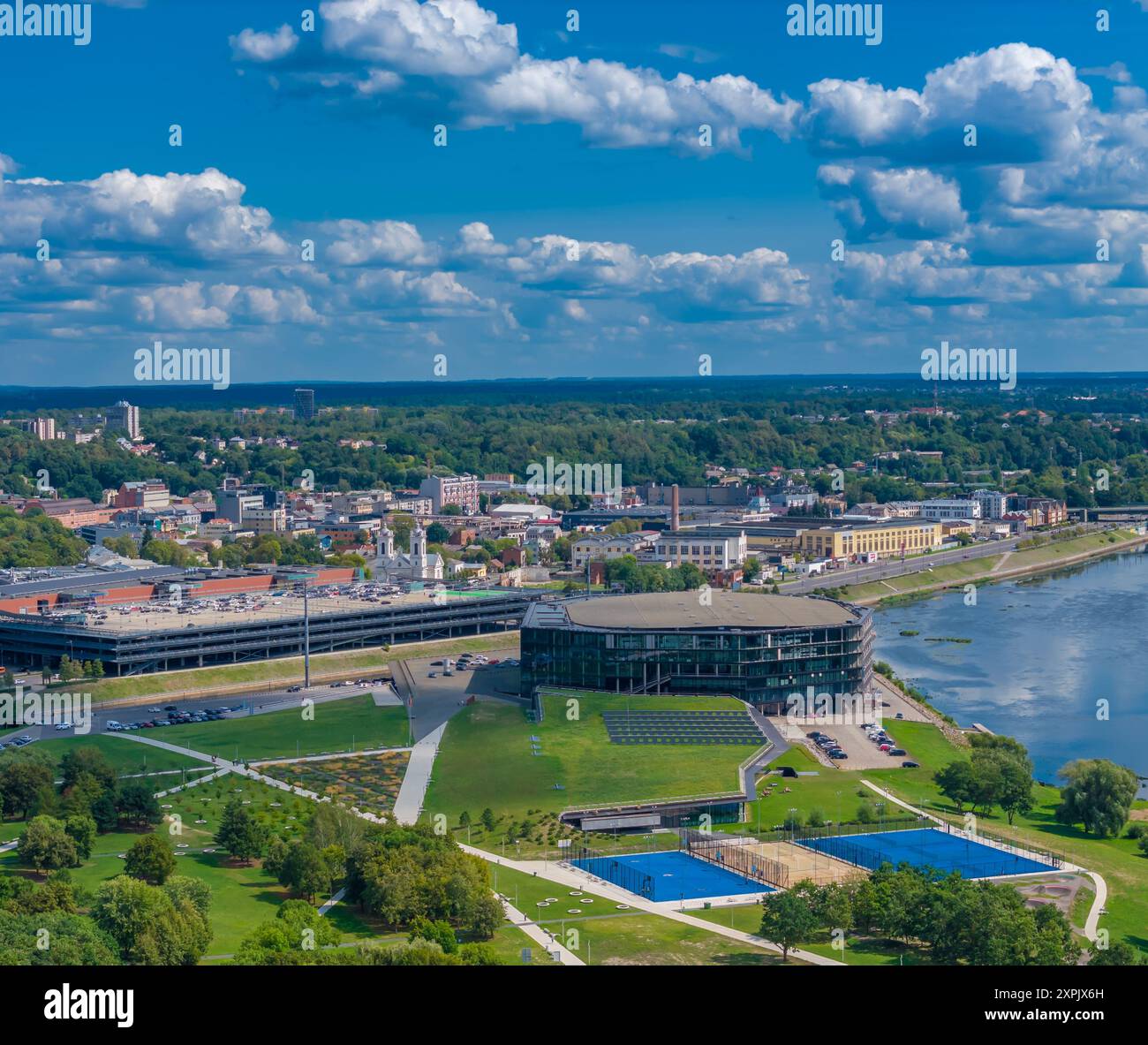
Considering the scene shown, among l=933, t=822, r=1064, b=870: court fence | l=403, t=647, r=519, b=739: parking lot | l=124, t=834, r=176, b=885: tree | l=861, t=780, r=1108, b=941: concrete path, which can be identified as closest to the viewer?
l=861, t=780, r=1108, b=941: concrete path

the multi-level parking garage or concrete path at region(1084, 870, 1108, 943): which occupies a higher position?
the multi-level parking garage

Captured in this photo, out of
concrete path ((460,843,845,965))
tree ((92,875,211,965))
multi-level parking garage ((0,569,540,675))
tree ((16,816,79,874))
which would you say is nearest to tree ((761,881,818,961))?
concrete path ((460,843,845,965))

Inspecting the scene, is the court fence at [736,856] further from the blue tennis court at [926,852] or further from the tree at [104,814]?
the tree at [104,814]

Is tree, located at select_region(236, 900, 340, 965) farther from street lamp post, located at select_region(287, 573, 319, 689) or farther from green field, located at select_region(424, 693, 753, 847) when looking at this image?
street lamp post, located at select_region(287, 573, 319, 689)

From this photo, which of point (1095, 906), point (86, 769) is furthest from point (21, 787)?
point (1095, 906)

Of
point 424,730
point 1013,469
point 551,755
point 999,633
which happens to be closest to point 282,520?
point 999,633

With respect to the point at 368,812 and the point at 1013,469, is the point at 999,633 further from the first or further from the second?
the point at 1013,469
